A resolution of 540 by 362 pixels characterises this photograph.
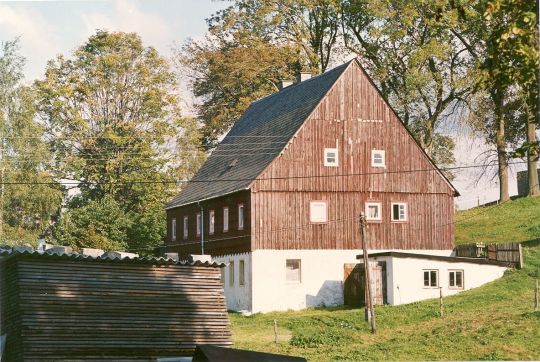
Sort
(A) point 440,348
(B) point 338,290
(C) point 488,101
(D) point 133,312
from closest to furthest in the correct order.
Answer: (D) point 133,312
(A) point 440,348
(B) point 338,290
(C) point 488,101

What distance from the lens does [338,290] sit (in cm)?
5397

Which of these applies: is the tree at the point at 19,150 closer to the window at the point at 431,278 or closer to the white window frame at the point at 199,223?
the white window frame at the point at 199,223

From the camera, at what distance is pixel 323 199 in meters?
55.5

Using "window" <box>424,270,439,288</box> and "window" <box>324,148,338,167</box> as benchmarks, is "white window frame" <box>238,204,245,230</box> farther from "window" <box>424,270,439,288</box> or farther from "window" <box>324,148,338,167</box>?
"window" <box>424,270,439,288</box>

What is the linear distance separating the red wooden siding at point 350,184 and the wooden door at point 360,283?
→ 2.05 metres


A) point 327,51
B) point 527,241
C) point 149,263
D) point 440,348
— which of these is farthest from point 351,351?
point 327,51

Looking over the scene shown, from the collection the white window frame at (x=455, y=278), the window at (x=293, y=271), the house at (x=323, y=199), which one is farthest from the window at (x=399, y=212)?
the window at (x=293, y=271)

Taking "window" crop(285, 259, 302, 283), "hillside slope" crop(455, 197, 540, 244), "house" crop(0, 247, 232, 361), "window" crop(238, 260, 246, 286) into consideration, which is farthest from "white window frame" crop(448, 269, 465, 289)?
"house" crop(0, 247, 232, 361)

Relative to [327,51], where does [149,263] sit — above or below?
below

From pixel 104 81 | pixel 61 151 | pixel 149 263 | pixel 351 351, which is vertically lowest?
pixel 351 351

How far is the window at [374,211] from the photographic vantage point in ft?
185

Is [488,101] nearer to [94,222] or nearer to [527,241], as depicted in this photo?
[527,241]

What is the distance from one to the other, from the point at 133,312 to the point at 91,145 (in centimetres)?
3773

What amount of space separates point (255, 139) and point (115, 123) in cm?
1216
